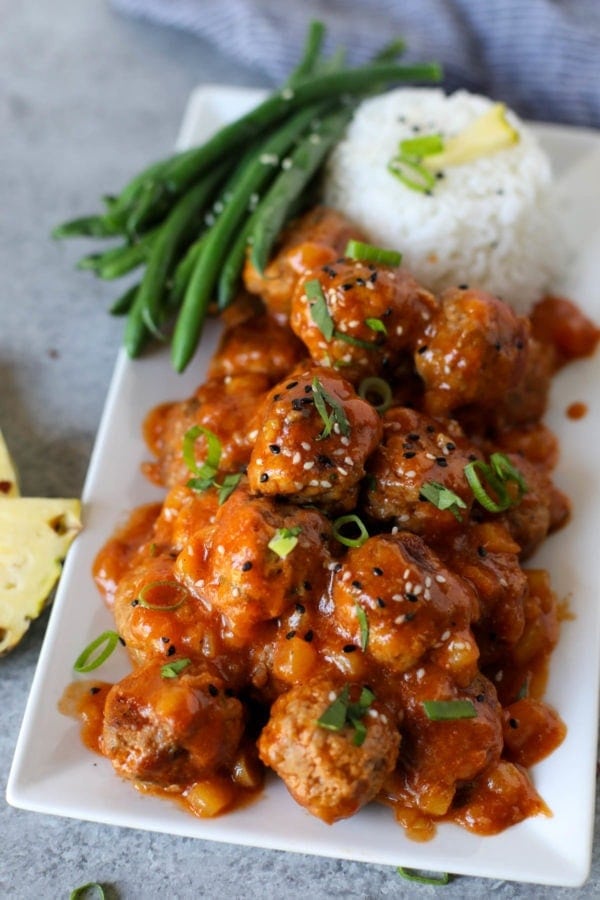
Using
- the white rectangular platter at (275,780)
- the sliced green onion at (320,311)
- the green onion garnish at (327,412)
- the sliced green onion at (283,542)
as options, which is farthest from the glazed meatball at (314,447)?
the white rectangular platter at (275,780)

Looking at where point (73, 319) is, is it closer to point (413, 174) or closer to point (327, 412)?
point (413, 174)

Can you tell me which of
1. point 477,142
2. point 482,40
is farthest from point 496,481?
point 482,40

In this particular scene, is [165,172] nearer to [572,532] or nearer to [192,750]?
[572,532]

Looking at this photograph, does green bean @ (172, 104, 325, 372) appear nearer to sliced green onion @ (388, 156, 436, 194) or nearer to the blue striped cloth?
sliced green onion @ (388, 156, 436, 194)

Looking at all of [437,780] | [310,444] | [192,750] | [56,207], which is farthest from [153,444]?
[56,207]

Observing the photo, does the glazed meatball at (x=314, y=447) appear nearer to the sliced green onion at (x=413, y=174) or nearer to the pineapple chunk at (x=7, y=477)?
the pineapple chunk at (x=7, y=477)

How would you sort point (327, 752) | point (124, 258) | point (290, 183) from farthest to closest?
point (124, 258), point (290, 183), point (327, 752)

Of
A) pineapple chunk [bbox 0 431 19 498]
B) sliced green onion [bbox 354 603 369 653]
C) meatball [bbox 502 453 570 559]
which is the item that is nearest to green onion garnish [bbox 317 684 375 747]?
sliced green onion [bbox 354 603 369 653]
